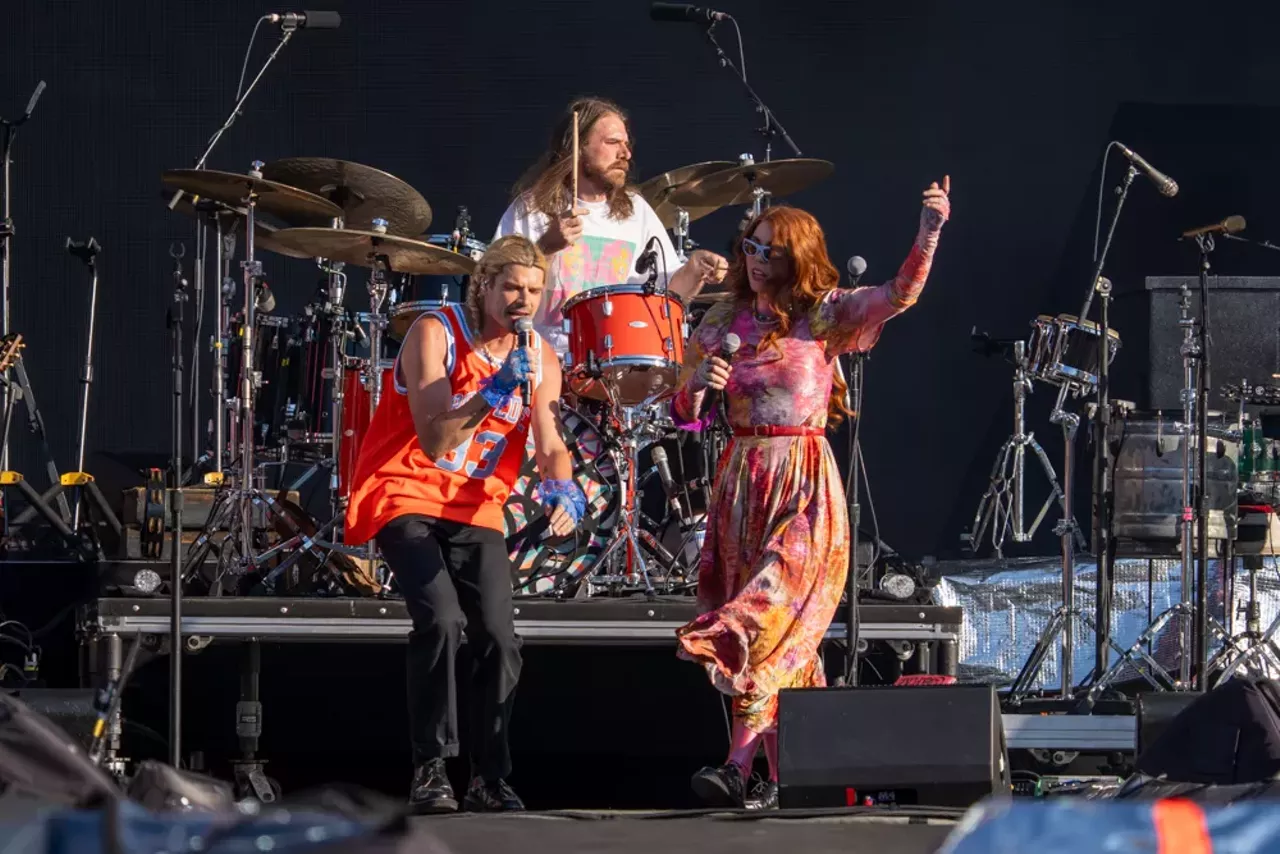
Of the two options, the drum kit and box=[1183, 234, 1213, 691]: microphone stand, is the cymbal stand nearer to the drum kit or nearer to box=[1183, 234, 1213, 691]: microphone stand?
box=[1183, 234, 1213, 691]: microphone stand

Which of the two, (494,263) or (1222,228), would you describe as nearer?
(494,263)

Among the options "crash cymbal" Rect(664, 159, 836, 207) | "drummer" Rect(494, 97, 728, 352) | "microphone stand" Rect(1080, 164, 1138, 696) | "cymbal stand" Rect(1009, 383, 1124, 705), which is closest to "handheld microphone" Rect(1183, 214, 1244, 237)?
"microphone stand" Rect(1080, 164, 1138, 696)

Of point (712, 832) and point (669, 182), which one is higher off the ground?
point (669, 182)

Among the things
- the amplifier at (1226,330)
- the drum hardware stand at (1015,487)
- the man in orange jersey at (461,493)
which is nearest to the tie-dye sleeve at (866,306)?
the man in orange jersey at (461,493)

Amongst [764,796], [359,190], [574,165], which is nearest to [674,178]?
[574,165]

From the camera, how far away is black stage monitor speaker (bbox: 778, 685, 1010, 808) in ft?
12.4

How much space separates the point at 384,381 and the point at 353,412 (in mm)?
810

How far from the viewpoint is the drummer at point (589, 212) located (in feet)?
20.3

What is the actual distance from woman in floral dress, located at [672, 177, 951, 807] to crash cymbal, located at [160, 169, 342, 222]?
2283mm

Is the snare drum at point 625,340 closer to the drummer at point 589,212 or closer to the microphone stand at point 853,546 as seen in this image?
the drummer at point 589,212

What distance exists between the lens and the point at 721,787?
4.38 m

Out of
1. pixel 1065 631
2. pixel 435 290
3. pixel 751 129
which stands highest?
pixel 751 129

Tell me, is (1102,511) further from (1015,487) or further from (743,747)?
(743,747)

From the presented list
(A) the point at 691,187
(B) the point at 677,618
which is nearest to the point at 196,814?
(B) the point at 677,618
